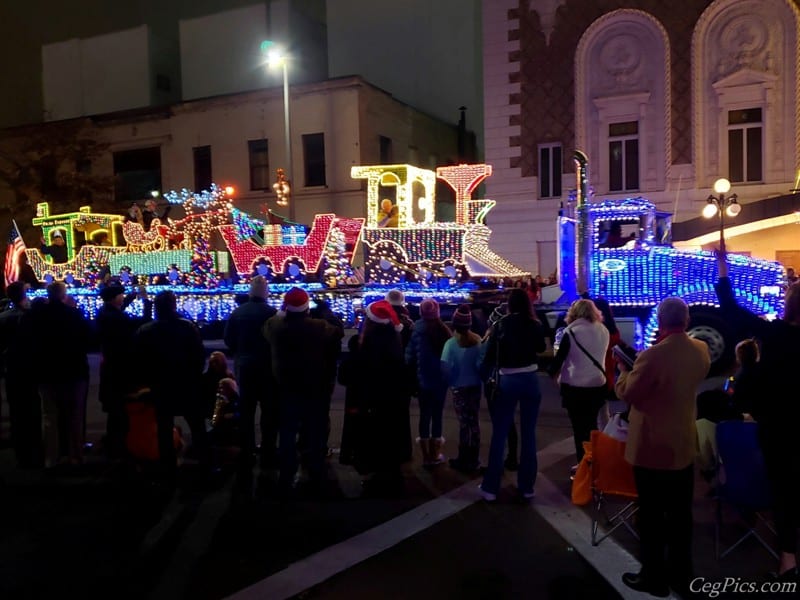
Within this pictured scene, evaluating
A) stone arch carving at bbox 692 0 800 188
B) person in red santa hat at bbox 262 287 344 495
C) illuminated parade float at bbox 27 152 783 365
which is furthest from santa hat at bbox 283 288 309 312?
stone arch carving at bbox 692 0 800 188

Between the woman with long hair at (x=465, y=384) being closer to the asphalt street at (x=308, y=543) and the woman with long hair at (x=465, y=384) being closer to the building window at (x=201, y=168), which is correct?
the asphalt street at (x=308, y=543)

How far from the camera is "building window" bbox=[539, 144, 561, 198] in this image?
66.5 ft

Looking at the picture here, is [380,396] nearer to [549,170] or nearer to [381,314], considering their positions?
[381,314]

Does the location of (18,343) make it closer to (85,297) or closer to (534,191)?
(85,297)

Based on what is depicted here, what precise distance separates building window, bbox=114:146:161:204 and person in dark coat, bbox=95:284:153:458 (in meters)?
21.0

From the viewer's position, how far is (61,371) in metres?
6.72

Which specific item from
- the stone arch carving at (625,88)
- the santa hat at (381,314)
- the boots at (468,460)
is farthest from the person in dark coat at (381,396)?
the stone arch carving at (625,88)

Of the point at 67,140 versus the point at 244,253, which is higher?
the point at 67,140

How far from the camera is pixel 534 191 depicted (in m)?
20.4

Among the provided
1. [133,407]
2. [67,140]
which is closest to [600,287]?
[133,407]

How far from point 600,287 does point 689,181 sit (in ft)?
28.7

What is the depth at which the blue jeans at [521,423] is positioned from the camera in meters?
5.62

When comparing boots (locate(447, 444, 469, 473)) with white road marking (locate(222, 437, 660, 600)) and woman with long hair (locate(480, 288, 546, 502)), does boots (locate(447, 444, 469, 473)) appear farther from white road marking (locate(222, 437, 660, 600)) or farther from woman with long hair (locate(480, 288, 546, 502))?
woman with long hair (locate(480, 288, 546, 502))

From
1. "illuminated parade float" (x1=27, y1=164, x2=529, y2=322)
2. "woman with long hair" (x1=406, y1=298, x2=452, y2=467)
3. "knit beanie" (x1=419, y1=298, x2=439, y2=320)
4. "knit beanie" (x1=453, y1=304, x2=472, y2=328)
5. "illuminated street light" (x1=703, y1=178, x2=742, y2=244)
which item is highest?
"illuminated street light" (x1=703, y1=178, x2=742, y2=244)
